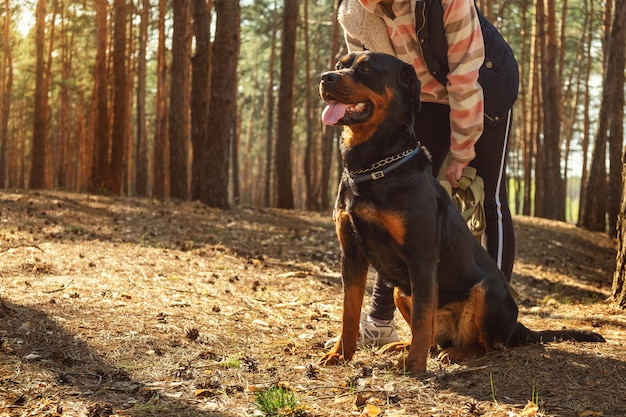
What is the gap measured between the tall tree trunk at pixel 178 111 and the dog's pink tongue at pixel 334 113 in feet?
43.8

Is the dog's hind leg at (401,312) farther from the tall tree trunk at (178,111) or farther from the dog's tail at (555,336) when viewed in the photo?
the tall tree trunk at (178,111)

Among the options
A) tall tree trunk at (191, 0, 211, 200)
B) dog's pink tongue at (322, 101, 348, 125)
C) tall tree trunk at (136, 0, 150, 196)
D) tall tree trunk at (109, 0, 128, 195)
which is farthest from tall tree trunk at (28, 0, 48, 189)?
dog's pink tongue at (322, 101, 348, 125)

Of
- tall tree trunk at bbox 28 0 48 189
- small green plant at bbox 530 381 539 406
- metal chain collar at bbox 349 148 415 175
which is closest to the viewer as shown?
small green plant at bbox 530 381 539 406

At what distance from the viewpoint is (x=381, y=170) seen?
12.6ft

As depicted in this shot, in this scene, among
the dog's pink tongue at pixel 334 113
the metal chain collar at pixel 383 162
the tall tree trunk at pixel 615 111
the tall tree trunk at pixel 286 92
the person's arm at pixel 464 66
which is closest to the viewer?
the dog's pink tongue at pixel 334 113

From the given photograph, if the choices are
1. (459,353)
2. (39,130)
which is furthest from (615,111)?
(39,130)

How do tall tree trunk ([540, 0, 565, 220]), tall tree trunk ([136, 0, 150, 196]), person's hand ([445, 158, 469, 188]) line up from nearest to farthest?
person's hand ([445, 158, 469, 188]), tall tree trunk ([540, 0, 565, 220]), tall tree trunk ([136, 0, 150, 196])

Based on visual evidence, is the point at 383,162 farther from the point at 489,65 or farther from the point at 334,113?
the point at 489,65

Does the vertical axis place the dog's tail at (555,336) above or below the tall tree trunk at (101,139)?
below

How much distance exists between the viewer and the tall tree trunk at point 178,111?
1683 cm

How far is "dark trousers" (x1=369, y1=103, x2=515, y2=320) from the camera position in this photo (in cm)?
454

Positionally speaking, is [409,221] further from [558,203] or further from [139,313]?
[558,203]

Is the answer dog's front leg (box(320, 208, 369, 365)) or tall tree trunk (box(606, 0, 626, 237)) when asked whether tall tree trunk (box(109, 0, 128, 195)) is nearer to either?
tall tree trunk (box(606, 0, 626, 237))

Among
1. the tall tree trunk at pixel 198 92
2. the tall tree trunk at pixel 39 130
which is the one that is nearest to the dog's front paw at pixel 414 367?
the tall tree trunk at pixel 198 92
